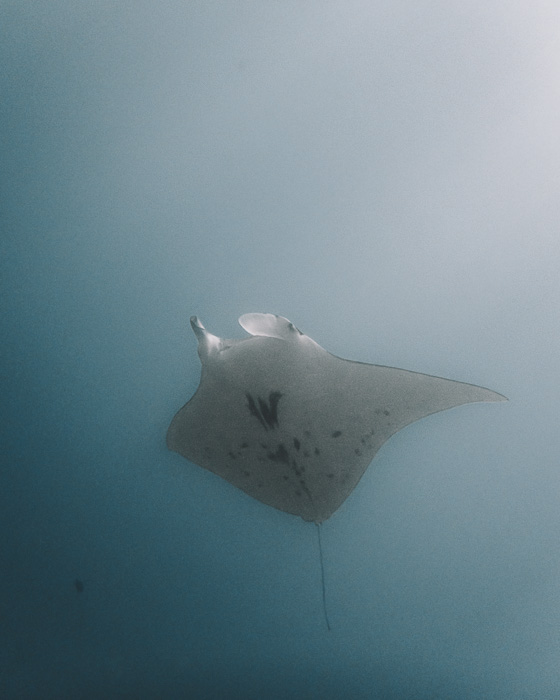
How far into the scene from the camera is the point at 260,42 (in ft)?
3.75

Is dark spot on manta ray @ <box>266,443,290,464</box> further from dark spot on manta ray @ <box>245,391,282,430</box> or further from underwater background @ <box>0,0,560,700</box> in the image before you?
underwater background @ <box>0,0,560,700</box>

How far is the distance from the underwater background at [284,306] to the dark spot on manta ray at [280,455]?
0.36 meters

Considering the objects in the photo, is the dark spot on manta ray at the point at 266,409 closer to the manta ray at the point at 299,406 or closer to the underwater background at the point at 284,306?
the manta ray at the point at 299,406

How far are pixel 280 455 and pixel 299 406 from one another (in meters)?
0.14

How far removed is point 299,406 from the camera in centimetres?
90

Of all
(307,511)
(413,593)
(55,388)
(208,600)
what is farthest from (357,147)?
(208,600)

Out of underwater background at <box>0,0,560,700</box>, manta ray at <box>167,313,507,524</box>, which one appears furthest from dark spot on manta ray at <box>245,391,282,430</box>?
underwater background at <box>0,0,560,700</box>

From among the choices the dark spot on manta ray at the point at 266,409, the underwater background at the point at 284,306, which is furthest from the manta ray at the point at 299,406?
the underwater background at the point at 284,306

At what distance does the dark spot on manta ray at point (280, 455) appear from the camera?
0.92 metres

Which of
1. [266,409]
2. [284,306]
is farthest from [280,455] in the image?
[284,306]

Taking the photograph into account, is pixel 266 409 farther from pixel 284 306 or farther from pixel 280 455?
pixel 284 306

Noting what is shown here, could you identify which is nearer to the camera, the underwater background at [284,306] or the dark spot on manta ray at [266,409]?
the dark spot on manta ray at [266,409]

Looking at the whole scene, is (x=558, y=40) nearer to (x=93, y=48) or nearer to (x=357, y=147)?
(x=357, y=147)

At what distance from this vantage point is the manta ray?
0.85m
